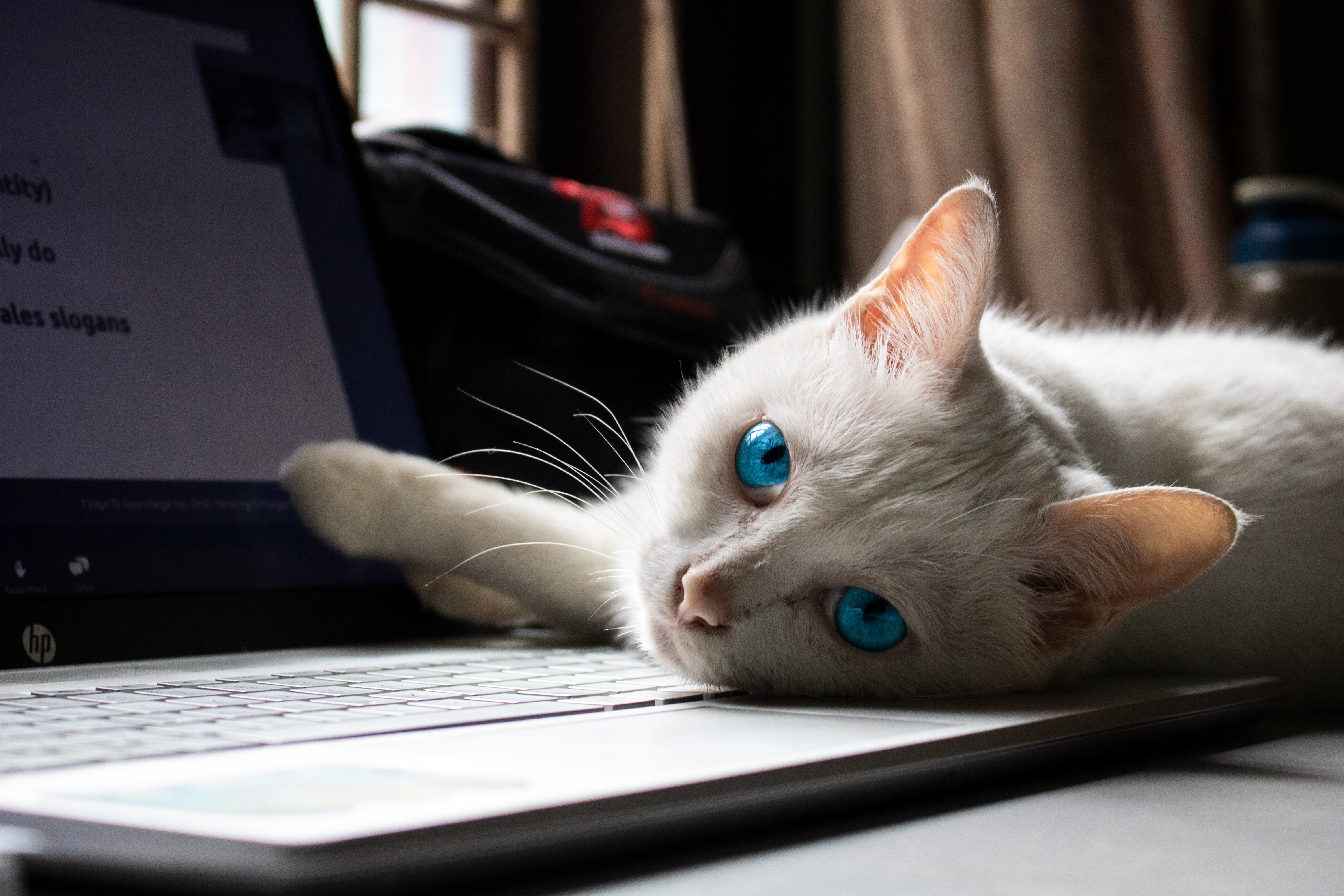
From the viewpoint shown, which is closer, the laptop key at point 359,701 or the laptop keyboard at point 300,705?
the laptop keyboard at point 300,705

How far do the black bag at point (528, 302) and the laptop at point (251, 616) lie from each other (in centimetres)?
22

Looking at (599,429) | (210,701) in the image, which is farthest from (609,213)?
(210,701)

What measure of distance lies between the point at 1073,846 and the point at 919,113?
2193mm

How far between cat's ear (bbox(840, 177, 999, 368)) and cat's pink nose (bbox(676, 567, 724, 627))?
0.22 m

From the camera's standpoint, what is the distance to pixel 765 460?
823mm

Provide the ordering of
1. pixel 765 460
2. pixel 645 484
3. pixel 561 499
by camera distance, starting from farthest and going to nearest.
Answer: pixel 561 499 < pixel 645 484 < pixel 765 460

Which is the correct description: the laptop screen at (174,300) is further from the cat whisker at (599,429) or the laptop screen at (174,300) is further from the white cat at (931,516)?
the cat whisker at (599,429)

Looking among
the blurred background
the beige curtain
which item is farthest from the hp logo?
the beige curtain

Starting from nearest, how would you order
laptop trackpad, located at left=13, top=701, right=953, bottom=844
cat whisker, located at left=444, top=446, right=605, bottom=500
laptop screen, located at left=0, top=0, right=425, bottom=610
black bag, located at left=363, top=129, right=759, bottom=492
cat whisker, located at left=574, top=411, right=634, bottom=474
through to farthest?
laptop trackpad, located at left=13, top=701, right=953, bottom=844
laptop screen, located at left=0, top=0, right=425, bottom=610
cat whisker, located at left=444, top=446, right=605, bottom=500
cat whisker, located at left=574, top=411, right=634, bottom=474
black bag, located at left=363, top=129, right=759, bottom=492

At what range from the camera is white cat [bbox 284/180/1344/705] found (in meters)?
0.77

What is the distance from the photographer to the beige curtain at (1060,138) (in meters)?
2.39

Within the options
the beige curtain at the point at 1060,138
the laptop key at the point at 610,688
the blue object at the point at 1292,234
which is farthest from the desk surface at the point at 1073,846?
the beige curtain at the point at 1060,138

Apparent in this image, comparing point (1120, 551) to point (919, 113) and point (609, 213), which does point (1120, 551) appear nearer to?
point (609, 213)

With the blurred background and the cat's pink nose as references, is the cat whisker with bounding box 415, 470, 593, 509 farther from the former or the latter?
the blurred background
